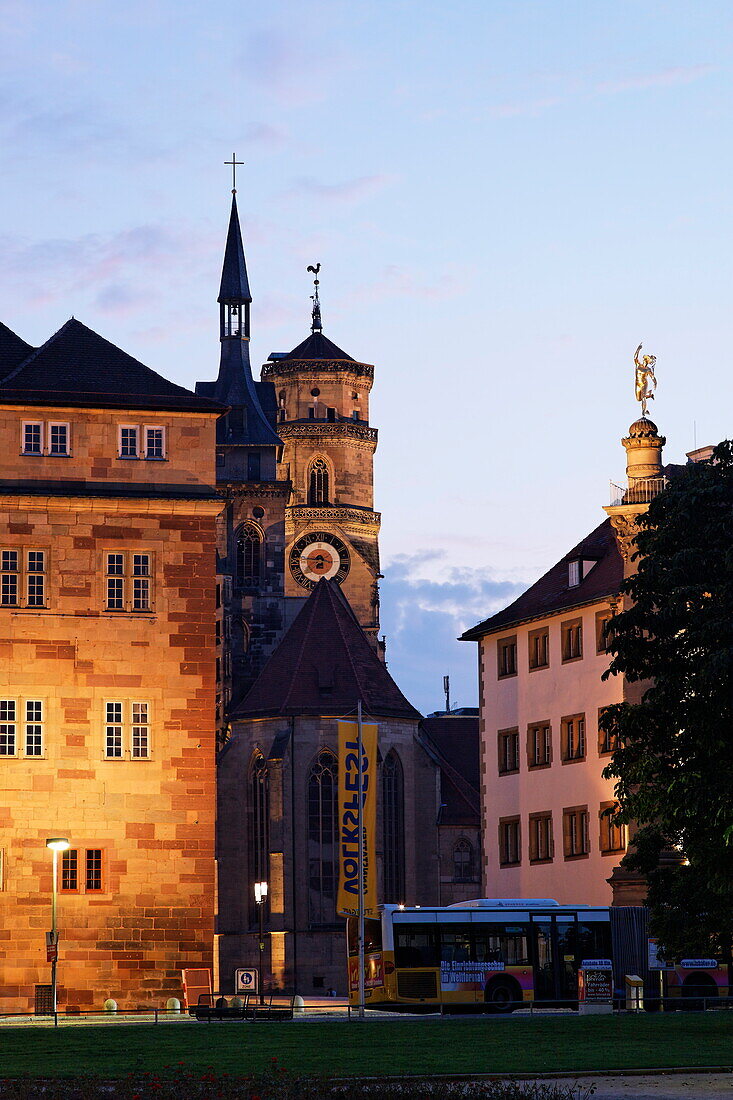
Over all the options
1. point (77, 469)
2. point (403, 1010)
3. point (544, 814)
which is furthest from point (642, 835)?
point (544, 814)

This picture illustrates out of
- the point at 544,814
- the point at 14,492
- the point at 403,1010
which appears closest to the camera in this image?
the point at 403,1010

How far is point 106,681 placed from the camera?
186 feet

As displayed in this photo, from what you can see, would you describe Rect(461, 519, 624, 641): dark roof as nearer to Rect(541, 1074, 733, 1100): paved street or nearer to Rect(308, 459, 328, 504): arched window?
Rect(541, 1074, 733, 1100): paved street

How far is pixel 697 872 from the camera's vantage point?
38.4 m

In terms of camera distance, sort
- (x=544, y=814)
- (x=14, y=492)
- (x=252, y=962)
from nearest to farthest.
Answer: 1. (x=14, y=492)
2. (x=544, y=814)
3. (x=252, y=962)

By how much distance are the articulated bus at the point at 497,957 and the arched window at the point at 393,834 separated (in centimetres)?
4069

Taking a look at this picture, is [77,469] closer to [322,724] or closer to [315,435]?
[322,724]

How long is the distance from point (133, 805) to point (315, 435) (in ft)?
320

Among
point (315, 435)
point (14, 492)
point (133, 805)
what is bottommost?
point (133, 805)

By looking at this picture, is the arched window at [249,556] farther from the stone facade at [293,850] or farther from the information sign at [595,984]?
the information sign at [595,984]

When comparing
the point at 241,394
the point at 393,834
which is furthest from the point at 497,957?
the point at 241,394

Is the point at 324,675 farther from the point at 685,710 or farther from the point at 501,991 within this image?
the point at 685,710

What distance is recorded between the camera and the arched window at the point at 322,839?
93.2 meters

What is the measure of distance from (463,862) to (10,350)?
173 feet
